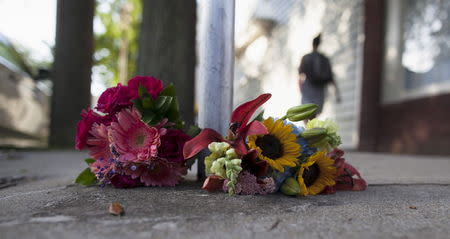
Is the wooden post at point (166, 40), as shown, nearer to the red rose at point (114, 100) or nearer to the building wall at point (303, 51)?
the red rose at point (114, 100)

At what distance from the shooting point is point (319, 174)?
199cm

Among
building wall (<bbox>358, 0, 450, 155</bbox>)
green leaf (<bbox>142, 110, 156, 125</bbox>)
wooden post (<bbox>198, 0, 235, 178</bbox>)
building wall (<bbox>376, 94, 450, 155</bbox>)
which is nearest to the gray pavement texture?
green leaf (<bbox>142, 110, 156, 125</bbox>)

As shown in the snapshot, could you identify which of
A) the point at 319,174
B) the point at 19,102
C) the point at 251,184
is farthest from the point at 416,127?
the point at 19,102

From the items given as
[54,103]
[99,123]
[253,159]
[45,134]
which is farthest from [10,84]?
[253,159]

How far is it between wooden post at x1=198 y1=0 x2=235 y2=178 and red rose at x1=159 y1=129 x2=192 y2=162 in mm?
242

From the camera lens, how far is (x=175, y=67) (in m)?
5.14

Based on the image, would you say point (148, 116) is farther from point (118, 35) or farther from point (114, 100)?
point (118, 35)

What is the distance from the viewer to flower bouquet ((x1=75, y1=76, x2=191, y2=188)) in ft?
6.16

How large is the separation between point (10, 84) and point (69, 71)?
130cm

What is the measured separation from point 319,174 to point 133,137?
994 millimetres

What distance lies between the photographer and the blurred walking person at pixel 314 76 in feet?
19.3

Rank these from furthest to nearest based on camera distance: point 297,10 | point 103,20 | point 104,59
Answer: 1. point 104,59
2. point 103,20
3. point 297,10

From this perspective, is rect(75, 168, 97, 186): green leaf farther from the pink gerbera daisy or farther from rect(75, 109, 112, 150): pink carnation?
the pink gerbera daisy

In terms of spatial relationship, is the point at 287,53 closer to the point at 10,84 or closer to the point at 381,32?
the point at 381,32
